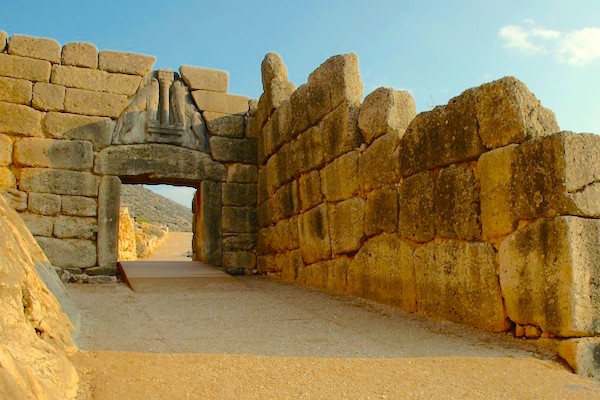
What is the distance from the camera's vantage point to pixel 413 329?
412 cm

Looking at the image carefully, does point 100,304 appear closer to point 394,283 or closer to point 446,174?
point 394,283

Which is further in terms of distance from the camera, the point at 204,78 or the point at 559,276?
the point at 204,78

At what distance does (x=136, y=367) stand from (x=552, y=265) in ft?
8.72

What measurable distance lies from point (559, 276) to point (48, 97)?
7427 mm

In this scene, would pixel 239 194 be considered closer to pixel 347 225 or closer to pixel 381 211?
pixel 347 225

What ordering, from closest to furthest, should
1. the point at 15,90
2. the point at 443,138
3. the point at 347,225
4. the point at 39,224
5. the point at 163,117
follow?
1. the point at 443,138
2. the point at 347,225
3. the point at 39,224
4. the point at 15,90
5. the point at 163,117

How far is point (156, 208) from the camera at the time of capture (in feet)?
121

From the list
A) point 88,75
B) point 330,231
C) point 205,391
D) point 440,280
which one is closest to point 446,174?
point 440,280

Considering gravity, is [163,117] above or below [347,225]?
above

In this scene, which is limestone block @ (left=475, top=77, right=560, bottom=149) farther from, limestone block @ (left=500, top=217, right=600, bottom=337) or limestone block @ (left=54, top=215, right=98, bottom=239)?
limestone block @ (left=54, top=215, right=98, bottom=239)

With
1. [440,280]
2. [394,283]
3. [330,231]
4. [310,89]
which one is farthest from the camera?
[310,89]

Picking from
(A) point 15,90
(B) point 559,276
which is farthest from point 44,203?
(B) point 559,276

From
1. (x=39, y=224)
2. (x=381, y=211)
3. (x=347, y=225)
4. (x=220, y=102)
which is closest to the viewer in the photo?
(x=381, y=211)

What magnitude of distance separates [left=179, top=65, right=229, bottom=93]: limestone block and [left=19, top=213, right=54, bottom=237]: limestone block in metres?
3.13
